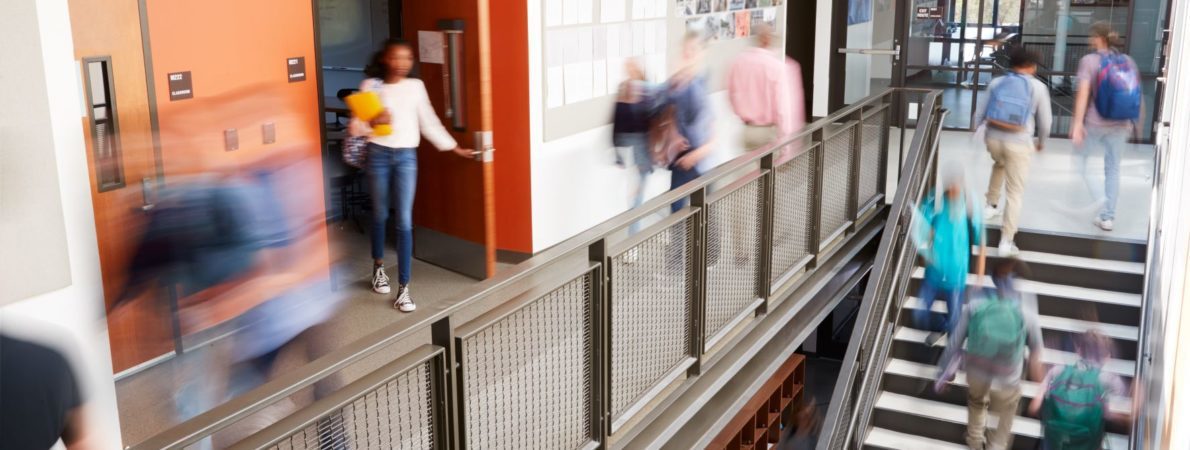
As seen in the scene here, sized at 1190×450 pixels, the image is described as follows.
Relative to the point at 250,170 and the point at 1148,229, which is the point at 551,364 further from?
the point at 1148,229

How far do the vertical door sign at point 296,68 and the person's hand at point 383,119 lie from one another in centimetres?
52

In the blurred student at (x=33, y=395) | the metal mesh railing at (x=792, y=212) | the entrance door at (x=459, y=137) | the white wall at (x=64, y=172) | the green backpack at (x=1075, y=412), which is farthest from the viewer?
the entrance door at (x=459, y=137)

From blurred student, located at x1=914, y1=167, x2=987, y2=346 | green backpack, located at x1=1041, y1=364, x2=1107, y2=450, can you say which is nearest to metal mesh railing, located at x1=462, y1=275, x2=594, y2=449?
green backpack, located at x1=1041, y1=364, x2=1107, y2=450

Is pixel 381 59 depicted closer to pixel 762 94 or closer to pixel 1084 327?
pixel 762 94

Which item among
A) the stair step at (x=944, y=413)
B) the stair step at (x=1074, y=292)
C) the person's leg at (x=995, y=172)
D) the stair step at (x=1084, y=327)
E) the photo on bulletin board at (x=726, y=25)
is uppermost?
the photo on bulletin board at (x=726, y=25)

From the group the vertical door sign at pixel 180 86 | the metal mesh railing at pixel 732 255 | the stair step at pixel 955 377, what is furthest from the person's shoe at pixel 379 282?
the stair step at pixel 955 377

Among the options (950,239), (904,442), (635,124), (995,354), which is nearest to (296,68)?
(635,124)

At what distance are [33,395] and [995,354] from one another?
6024 mm

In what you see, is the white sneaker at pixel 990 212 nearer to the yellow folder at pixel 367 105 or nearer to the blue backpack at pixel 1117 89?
the blue backpack at pixel 1117 89

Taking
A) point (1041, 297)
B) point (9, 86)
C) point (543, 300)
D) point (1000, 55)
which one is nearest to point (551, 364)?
point (543, 300)

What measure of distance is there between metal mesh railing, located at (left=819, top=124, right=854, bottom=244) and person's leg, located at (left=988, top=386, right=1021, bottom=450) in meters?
1.63

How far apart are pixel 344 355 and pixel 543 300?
1116 millimetres

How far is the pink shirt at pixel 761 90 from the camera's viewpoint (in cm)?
720

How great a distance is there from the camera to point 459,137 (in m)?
7.06
